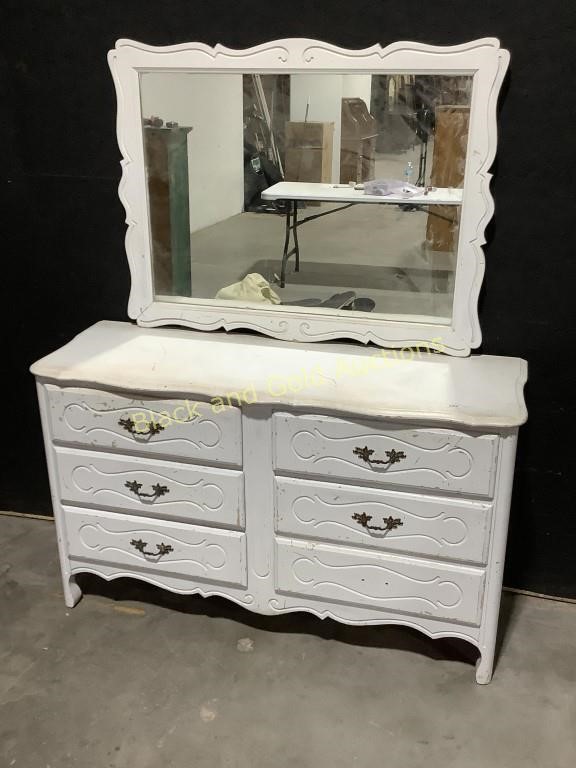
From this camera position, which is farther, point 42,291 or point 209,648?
point 42,291

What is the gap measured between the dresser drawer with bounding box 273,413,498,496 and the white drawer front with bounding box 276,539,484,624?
212 millimetres

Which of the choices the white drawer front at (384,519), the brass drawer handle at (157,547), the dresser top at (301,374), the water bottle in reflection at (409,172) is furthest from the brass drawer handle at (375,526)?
the water bottle in reflection at (409,172)

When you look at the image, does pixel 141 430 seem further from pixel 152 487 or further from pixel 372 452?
pixel 372 452

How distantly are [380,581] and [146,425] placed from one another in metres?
0.68

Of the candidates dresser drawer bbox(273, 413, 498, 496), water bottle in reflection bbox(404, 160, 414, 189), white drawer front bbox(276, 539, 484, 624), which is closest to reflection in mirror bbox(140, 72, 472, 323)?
water bottle in reflection bbox(404, 160, 414, 189)

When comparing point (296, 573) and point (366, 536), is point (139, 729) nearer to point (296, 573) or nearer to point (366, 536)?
point (296, 573)

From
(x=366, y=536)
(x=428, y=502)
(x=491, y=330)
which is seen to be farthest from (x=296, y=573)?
(x=491, y=330)

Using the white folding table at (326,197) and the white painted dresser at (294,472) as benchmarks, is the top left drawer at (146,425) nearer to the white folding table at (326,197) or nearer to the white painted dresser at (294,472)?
the white painted dresser at (294,472)

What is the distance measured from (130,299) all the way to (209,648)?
0.97m

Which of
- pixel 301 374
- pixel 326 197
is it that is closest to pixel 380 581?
pixel 301 374

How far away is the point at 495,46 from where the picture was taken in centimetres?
168

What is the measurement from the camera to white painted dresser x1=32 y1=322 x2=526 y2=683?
1.68 m

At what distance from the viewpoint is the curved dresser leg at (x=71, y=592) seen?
2088 mm

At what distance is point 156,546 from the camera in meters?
1.96
